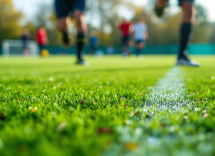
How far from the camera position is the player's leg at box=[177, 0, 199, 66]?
165 inches

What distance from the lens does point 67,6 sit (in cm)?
552

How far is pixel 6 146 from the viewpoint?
2.32ft

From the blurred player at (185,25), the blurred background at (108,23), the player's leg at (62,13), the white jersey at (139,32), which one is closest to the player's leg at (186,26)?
the blurred player at (185,25)

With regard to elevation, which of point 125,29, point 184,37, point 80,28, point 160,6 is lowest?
point 184,37

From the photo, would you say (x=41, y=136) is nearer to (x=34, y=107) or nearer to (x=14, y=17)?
(x=34, y=107)

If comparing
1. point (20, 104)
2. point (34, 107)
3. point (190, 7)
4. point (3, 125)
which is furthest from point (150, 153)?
point (190, 7)

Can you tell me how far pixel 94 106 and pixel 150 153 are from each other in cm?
68

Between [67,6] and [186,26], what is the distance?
9.36 ft

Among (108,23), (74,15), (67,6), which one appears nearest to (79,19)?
(74,15)

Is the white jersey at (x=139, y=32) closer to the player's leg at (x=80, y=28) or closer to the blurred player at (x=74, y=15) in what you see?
the blurred player at (x=74, y=15)

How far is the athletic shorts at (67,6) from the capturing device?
5.24 meters

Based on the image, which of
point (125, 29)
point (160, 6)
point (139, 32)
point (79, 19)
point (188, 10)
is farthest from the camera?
point (125, 29)

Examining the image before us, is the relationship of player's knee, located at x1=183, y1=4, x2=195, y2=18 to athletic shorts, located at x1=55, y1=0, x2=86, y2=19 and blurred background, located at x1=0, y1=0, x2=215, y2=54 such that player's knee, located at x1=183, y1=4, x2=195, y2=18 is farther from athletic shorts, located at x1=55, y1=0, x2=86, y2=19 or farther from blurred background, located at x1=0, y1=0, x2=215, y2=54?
blurred background, located at x1=0, y1=0, x2=215, y2=54

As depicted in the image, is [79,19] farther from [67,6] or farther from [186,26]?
[186,26]
